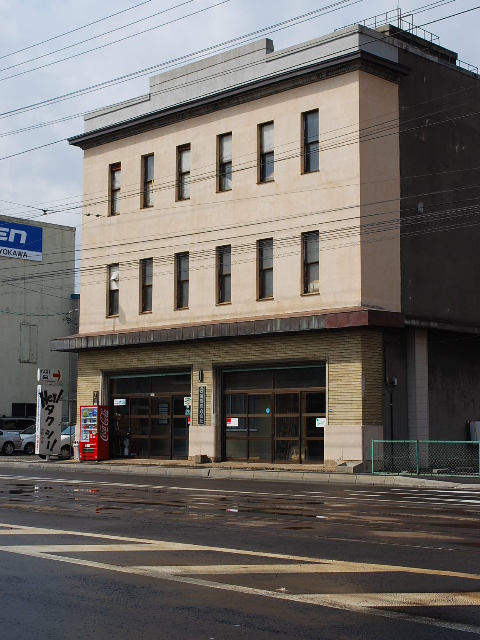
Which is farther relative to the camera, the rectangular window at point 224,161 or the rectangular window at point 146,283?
the rectangular window at point 146,283

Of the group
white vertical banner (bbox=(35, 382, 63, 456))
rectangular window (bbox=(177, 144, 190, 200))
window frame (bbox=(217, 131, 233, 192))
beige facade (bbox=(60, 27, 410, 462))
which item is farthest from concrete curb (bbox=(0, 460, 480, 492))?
→ rectangular window (bbox=(177, 144, 190, 200))

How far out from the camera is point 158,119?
3725cm

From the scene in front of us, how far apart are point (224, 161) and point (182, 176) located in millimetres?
2252

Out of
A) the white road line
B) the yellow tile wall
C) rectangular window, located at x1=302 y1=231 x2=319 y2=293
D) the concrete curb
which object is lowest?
the white road line

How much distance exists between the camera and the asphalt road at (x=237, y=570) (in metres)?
7.42

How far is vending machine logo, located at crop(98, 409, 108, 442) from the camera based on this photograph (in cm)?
3800

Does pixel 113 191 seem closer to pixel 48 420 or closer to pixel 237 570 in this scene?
pixel 48 420

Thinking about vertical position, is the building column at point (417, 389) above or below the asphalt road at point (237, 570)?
above

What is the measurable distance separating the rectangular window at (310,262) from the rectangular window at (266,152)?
2.91 meters

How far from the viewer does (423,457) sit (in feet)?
96.5

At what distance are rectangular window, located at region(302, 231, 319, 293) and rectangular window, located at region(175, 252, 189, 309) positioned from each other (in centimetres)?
594

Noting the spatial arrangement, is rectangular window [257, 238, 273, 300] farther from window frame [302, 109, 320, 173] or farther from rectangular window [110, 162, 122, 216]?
rectangular window [110, 162, 122, 216]

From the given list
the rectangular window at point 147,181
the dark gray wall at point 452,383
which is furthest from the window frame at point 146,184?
the dark gray wall at point 452,383

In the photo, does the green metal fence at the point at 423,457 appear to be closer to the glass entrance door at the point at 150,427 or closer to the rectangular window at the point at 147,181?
the glass entrance door at the point at 150,427
